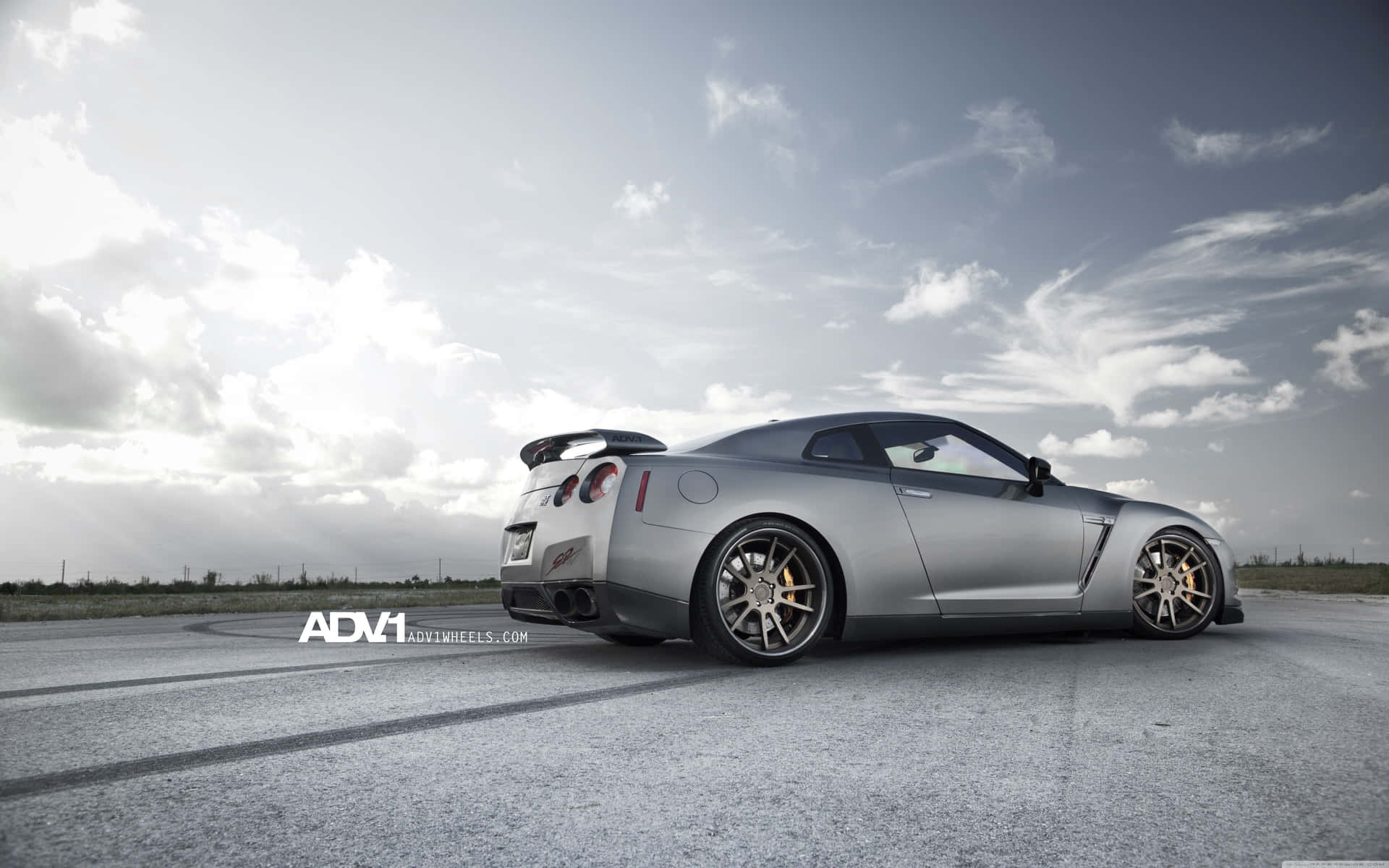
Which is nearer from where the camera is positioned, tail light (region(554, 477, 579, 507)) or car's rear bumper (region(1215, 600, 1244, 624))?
tail light (region(554, 477, 579, 507))

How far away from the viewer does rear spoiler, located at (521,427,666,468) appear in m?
5.27

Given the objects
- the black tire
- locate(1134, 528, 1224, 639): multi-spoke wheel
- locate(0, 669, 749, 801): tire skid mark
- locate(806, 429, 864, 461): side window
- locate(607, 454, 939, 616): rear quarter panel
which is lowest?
the black tire

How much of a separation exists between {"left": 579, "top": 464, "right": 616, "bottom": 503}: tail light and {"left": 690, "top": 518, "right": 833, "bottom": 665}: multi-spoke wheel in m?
0.70

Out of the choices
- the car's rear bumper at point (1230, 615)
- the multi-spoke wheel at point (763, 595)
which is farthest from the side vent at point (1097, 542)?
the multi-spoke wheel at point (763, 595)

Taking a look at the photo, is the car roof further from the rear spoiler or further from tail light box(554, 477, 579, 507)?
tail light box(554, 477, 579, 507)

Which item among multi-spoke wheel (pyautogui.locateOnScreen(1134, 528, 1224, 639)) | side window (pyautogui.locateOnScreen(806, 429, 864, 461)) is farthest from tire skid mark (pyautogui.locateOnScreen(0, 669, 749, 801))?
multi-spoke wheel (pyautogui.locateOnScreen(1134, 528, 1224, 639))

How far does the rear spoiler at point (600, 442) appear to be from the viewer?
527cm

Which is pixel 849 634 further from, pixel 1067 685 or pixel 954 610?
pixel 1067 685

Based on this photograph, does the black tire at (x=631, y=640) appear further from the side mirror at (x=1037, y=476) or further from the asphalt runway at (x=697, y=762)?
the side mirror at (x=1037, y=476)

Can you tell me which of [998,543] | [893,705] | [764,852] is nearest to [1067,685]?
[893,705]

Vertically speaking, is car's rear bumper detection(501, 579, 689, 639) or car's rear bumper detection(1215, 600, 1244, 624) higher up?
car's rear bumper detection(501, 579, 689, 639)

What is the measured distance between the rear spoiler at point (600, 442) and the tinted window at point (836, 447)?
0.97 meters

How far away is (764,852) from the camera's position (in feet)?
6.81

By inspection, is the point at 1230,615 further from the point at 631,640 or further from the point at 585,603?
the point at 585,603
